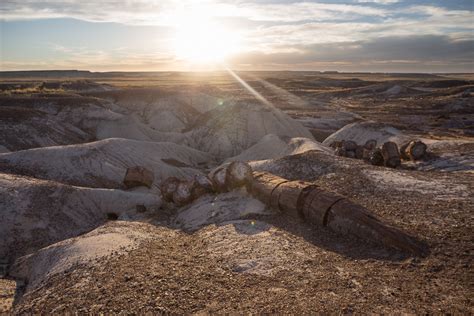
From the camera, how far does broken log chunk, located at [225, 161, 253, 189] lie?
14.1 m

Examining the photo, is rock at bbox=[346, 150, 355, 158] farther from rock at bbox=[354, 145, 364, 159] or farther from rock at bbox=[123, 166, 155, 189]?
rock at bbox=[123, 166, 155, 189]

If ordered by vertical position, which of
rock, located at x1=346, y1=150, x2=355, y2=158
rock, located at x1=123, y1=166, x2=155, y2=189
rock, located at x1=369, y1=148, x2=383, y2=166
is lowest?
rock, located at x1=123, y1=166, x2=155, y2=189

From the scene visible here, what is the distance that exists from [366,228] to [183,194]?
326 inches

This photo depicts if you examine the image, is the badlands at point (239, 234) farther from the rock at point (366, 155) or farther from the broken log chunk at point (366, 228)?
the rock at point (366, 155)

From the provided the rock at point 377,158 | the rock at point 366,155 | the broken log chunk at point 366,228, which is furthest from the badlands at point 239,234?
the rock at point 377,158

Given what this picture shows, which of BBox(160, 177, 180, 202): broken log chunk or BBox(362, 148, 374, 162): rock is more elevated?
BBox(362, 148, 374, 162): rock

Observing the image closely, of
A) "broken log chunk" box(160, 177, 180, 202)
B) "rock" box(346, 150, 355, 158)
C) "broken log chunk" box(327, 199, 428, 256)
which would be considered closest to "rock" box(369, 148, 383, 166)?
"rock" box(346, 150, 355, 158)

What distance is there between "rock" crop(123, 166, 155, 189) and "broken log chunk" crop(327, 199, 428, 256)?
11.5 m

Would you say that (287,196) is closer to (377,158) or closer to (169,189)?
(169,189)

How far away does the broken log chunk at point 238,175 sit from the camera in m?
14.1

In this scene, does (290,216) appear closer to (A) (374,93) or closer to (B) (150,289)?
(B) (150,289)

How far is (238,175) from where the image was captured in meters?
14.2

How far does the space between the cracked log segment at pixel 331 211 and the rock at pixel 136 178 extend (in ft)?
26.1

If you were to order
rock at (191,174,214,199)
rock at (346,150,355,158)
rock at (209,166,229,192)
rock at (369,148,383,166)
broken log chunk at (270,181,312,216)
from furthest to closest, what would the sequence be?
rock at (346,150,355,158) → rock at (369,148,383,166) → rock at (191,174,214,199) → rock at (209,166,229,192) → broken log chunk at (270,181,312,216)
